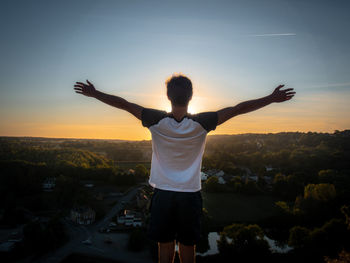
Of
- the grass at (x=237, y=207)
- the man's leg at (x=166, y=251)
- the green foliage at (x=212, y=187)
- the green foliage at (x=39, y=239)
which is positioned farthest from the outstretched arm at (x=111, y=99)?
the green foliage at (x=212, y=187)

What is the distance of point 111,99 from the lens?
193 cm

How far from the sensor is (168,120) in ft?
5.90

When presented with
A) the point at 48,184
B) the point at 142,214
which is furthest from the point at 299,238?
the point at 48,184

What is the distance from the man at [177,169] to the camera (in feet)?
5.72

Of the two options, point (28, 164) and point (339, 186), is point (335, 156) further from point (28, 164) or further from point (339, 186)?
point (28, 164)

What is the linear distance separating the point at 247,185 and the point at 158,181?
3806 centimetres

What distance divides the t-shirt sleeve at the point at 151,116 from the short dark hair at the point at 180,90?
0.13 metres

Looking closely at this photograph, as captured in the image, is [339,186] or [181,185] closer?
[181,185]

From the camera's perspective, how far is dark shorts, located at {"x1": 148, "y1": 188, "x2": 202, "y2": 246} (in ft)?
5.74

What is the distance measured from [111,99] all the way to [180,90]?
1.85ft

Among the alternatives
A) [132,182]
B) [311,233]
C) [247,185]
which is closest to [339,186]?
[247,185]

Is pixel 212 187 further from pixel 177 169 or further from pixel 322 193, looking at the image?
pixel 177 169

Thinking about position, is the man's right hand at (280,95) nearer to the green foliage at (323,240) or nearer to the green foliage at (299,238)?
the green foliage at (323,240)

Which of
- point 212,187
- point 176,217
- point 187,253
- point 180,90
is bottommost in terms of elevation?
point 212,187
